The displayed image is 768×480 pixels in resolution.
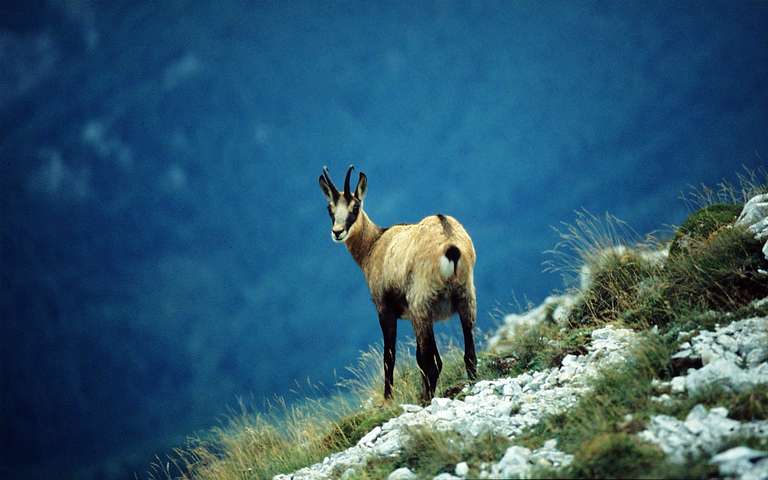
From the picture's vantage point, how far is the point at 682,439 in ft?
15.0

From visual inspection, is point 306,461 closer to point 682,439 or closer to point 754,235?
point 682,439

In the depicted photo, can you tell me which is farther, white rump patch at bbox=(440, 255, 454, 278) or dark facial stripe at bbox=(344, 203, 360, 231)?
dark facial stripe at bbox=(344, 203, 360, 231)

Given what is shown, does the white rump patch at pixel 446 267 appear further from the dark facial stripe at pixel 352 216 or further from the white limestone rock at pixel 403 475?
the dark facial stripe at pixel 352 216

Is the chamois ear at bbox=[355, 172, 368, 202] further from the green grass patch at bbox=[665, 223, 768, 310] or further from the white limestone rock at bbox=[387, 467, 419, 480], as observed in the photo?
the white limestone rock at bbox=[387, 467, 419, 480]

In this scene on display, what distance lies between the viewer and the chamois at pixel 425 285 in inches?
324

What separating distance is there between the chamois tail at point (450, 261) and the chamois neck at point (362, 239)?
3059 mm

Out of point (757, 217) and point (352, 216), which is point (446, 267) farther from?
point (757, 217)

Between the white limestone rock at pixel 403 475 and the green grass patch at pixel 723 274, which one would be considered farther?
the green grass patch at pixel 723 274

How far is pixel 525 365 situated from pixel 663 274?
2.30 meters

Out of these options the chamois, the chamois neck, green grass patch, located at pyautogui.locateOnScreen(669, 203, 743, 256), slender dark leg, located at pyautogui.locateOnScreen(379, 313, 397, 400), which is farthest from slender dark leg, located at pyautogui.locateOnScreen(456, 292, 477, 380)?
green grass patch, located at pyautogui.locateOnScreen(669, 203, 743, 256)

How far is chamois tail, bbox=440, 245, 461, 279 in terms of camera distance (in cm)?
793

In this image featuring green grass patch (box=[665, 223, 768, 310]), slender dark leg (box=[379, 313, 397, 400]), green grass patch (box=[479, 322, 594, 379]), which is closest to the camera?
green grass patch (box=[665, 223, 768, 310])

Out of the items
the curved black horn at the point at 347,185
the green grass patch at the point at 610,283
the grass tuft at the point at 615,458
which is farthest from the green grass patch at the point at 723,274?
the curved black horn at the point at 347,185

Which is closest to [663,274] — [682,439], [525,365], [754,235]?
[754,235]
